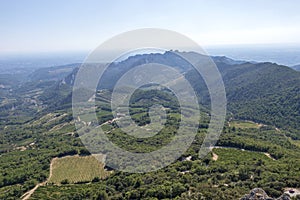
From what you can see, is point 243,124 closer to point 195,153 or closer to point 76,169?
point 195,153

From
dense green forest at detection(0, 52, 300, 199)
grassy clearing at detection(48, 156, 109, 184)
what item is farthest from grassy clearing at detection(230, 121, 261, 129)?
grassy clearing at detection(48, 156, 109, 184)

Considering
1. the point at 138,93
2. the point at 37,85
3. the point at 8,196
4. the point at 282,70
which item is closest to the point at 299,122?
the point at 282,70

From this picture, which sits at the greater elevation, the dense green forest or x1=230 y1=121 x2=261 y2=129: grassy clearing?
the dense green forest

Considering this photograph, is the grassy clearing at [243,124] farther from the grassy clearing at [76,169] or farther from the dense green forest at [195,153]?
the grassy clearing at [76,169]

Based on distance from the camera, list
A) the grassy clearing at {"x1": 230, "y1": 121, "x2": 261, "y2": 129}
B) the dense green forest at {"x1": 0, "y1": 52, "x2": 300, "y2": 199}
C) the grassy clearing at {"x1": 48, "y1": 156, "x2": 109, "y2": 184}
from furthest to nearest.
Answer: the grassy clearing at {"x1": 230, "y1": 121, "x2": 261, "y2": 129} < the grassy clearing at {"x1": 48, "y1": 156, "x2": 109, "y2": 184} < the dense green forest at {"x1": 0, "y1": 52, "x2": 300, "y2": 199}

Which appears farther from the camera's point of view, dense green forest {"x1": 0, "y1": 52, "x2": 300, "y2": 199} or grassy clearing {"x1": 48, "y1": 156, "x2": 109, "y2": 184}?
grassy clearing {"x1": 48, "y1": 156, "x2": 109, "y2": 184}

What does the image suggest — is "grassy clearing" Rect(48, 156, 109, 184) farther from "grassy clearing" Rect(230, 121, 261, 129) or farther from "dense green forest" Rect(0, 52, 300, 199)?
"grassy clearing" Rect(230, 121, 261, 129)

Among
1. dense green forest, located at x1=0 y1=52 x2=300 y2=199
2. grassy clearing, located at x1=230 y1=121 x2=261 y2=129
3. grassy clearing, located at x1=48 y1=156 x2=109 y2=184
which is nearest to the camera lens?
dense green forest, located at x1=0 y1=52 x2=300 y2=199

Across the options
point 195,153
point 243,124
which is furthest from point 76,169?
point 243,124

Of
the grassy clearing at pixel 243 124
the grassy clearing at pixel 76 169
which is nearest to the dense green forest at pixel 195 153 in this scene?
the grassy clearing at pixel 243 124
